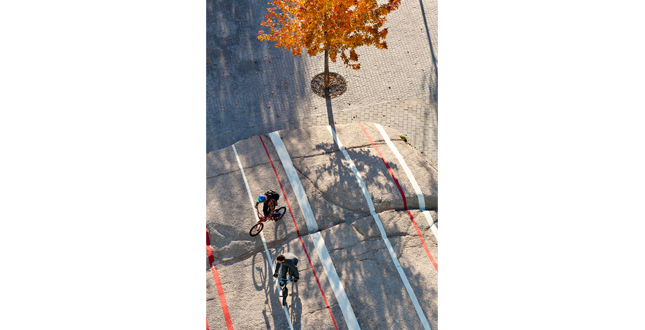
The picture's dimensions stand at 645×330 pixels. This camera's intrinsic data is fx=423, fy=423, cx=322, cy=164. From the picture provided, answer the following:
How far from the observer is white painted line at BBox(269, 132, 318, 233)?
12156 mm

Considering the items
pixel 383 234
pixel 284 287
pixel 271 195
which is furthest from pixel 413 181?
pixel 284 287

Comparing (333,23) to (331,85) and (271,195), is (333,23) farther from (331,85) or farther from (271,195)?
(271,195)

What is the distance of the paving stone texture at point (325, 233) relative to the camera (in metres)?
10.6

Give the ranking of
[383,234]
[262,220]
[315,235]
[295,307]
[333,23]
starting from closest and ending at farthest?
[295,307] → [262,220] → [315,235] → [383,234] → [333,23]

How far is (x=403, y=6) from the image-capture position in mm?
18438

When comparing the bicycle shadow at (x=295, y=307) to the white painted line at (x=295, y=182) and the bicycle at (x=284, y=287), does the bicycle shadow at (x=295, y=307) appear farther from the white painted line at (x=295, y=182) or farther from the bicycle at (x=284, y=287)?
the white painted line at (x=295, y=182)

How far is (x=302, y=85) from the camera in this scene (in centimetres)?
1576

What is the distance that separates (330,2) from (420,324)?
929 centimetres

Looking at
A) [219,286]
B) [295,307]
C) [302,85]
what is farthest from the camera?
[302,85]

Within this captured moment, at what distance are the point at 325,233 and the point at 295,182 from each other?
75.0 inches

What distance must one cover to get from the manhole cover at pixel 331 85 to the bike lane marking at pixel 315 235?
2.70 metres

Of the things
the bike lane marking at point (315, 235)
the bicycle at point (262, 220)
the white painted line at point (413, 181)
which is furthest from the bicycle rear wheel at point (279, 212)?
the white painted line at point (413, 181)

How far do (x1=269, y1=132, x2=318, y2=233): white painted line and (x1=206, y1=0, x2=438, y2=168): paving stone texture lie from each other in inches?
38.8

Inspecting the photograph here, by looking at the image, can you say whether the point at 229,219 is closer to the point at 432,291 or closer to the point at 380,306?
the point at 380,306
